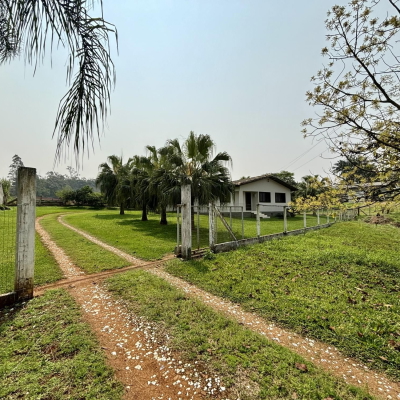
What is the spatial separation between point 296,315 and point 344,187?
9.52 ft

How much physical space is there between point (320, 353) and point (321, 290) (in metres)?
2.01

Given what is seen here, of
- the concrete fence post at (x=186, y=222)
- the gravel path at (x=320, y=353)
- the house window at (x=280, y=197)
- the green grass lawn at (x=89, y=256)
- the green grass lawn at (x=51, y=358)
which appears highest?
the house window at (x=280, y=197)

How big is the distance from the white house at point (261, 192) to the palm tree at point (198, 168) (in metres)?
9.33

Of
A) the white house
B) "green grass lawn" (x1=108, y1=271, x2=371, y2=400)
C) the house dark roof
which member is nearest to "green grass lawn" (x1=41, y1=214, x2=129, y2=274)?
"green grass lawn" (x1=108, y1=271, x2=371, y2=400)

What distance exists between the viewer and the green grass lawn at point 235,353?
83.6 inches

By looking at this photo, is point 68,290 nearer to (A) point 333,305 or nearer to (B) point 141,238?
(A) point 333,305

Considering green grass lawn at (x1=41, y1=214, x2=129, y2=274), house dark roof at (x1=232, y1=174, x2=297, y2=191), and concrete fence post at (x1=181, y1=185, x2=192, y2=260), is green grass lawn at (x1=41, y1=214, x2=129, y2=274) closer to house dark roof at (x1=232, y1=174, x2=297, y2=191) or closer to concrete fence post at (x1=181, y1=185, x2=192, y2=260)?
concrete fence post at (x1=181, y1=185, x2=192, y2=260)

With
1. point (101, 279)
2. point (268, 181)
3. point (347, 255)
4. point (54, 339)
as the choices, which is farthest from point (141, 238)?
point (268, 181)

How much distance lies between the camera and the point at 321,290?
4484 mm

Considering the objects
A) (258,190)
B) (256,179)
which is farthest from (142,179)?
(258,190)

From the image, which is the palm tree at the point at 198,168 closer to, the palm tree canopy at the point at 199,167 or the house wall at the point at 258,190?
the palm tree canopy at the point at 199,167

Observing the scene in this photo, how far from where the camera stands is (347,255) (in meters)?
6.90

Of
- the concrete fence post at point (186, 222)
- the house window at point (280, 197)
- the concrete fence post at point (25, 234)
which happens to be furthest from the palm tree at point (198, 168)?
the house window at point (280, 197)

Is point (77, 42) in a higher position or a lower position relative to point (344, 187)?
higher
